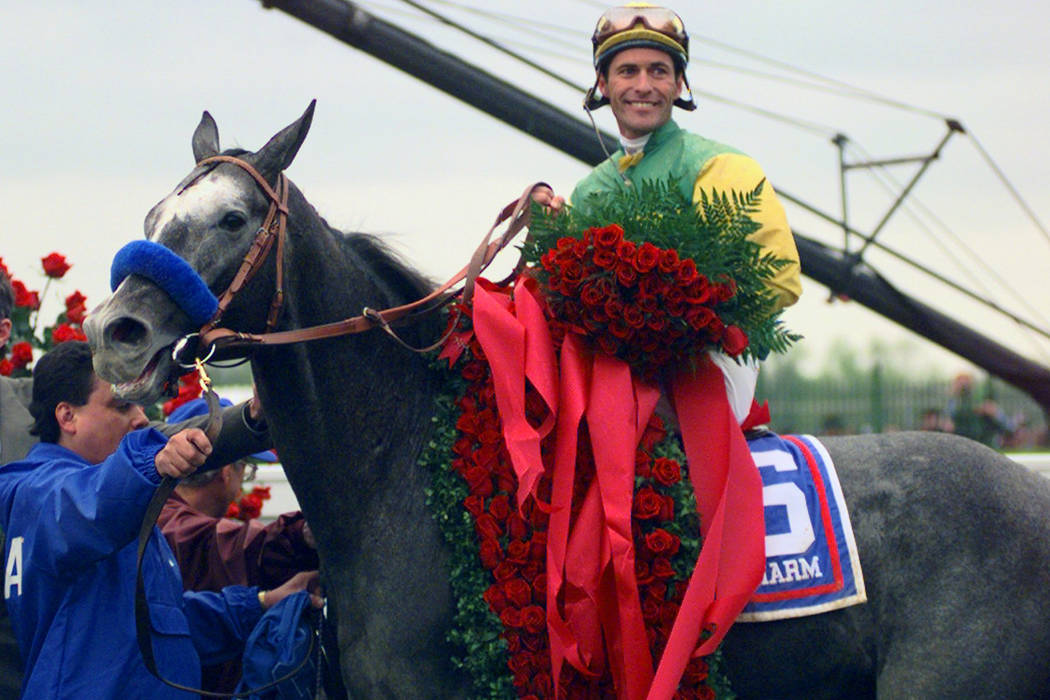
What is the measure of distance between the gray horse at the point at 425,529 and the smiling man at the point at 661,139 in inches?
22.0

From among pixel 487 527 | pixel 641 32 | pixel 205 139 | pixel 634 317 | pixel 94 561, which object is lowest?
pixel 94 561

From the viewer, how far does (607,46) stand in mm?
3701

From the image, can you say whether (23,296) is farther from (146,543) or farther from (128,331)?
(128,331)

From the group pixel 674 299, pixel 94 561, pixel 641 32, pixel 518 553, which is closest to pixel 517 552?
pixel 518 553

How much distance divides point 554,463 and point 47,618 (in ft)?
4.79

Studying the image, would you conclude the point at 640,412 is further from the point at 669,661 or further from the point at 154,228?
the point at 154,228

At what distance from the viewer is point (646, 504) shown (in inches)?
126

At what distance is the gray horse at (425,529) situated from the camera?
3.21m

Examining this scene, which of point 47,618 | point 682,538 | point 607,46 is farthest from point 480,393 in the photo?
point 47,618

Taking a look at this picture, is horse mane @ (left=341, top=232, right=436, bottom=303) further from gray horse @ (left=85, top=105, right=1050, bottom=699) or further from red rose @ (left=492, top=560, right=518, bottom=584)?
red rose @ (left=492, top=560, right=518, bottom=584)

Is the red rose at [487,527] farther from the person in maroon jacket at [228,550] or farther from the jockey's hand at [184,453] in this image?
the person in maroon jacket at [228,550]

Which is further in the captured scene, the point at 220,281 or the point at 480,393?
the point at 480,393

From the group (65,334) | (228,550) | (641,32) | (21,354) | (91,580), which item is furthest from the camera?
(21,354)

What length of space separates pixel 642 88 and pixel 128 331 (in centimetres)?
159
